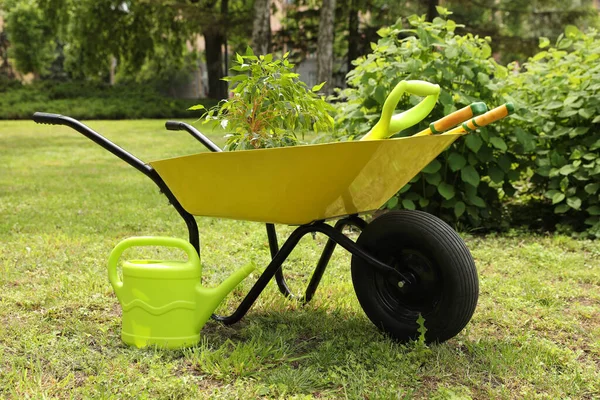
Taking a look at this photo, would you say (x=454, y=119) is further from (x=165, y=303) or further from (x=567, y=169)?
(x=567, y=169)

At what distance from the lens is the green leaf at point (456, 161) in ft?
12.8

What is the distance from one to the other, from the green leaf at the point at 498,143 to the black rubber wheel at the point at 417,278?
2.08 metres

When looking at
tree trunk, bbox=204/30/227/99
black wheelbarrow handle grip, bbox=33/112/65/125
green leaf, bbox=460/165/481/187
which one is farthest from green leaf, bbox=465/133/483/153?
tree trunk, bbox=204/30/227/99

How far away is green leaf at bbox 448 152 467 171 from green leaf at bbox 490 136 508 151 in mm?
212

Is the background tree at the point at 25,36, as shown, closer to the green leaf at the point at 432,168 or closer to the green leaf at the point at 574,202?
the green leaf at the point at 432,168

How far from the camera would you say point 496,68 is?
13.3 feet

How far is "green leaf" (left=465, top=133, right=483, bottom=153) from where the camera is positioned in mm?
3854

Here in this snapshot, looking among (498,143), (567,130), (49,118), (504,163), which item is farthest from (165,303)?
(567,130)

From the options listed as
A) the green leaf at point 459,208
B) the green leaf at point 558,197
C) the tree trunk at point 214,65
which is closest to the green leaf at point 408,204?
the green leaf at point 459,208

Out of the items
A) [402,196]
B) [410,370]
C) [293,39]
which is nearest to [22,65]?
[293,39]

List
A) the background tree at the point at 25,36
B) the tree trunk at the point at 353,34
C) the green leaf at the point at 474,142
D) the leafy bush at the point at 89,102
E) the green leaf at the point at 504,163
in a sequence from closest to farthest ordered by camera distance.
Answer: the green leaf at the point at 474,142 < the green leaf at the point at 504,163 < the tree trunk at the point at 353,34 < the leafy bush at the point at 89,102 < the background tree at the point at 25,36

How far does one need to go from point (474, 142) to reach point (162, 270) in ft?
8.23

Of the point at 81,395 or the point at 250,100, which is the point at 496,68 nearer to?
the point at 250,100

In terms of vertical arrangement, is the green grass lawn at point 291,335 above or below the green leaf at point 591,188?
below
